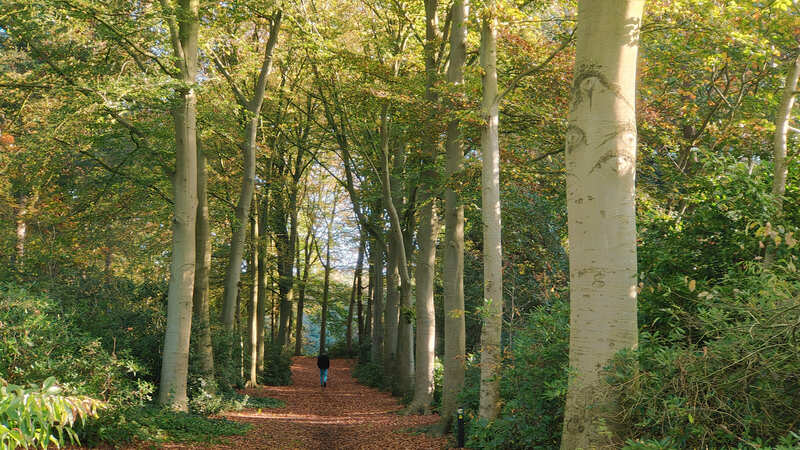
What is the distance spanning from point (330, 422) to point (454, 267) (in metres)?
5.42

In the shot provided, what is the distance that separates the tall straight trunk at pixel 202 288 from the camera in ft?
44.8

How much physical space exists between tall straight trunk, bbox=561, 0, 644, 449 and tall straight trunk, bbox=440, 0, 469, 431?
6362mm

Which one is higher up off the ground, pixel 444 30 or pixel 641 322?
pixel 444 30

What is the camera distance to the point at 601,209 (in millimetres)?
4715

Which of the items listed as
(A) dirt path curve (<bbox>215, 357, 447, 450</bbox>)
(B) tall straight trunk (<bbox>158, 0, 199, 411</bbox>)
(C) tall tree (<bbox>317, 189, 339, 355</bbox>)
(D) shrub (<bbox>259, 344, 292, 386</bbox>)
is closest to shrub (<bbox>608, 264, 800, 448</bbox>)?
(A) dirt path curve (<bbox>215, 357, 447, 450</bbox>)

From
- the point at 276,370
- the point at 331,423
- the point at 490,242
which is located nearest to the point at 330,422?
the point at 331,423

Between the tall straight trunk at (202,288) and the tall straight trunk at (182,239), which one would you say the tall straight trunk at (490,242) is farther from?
the tall straight trunk at (202,288)

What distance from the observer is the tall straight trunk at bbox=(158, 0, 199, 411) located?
37.2 feet

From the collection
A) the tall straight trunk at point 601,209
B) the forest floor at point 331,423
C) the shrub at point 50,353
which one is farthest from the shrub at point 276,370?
the tall straight trunk at point 601,209

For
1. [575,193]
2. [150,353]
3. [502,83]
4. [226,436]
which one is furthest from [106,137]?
[575,193]

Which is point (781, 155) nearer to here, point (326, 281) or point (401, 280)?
point (401, 280)

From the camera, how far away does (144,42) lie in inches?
473

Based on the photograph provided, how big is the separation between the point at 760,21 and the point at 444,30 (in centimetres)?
683

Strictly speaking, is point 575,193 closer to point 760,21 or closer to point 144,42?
point 760,21
